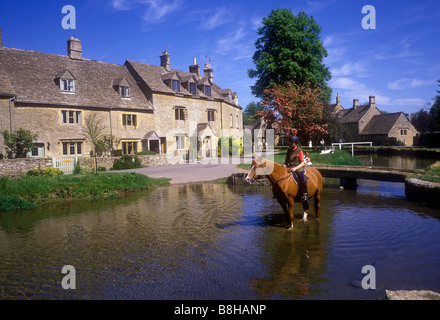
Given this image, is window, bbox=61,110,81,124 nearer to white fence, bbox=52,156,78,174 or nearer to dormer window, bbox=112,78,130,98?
dormer window, bbox=112,78,130,98

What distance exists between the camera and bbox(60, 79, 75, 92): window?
97.9 ft

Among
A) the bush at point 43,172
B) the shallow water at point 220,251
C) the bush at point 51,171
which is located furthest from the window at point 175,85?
the shallow water at point 220,251

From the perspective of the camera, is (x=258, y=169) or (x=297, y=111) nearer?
(x=258, y=169)

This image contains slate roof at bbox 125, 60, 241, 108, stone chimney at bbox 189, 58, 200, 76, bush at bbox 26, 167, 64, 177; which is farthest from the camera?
stone chimney at bbox 189, 58, 200, 76

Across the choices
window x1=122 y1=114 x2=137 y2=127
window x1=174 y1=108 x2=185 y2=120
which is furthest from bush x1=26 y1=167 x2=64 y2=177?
window x1=174 y1=108 x2=185 y2=120

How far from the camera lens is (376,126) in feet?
211

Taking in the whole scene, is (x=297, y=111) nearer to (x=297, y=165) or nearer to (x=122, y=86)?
(x=297, y=165)

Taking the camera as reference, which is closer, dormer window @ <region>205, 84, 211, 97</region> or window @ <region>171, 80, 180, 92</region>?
window @ <region>171, 80, 180, 92</region>

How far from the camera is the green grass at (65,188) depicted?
49.2 ft

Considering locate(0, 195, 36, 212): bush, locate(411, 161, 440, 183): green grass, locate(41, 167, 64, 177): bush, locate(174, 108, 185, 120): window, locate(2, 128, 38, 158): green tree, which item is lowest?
locate(0, 195, 36, 212): bush

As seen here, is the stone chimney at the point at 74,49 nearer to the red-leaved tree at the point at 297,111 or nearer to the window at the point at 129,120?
the window at the point at 129,120

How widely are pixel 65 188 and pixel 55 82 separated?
18.3 meters

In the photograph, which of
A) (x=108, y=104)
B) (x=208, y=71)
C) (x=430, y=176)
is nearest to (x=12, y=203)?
(x=430, y=176)

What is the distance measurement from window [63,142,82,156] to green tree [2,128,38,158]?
358 cm
